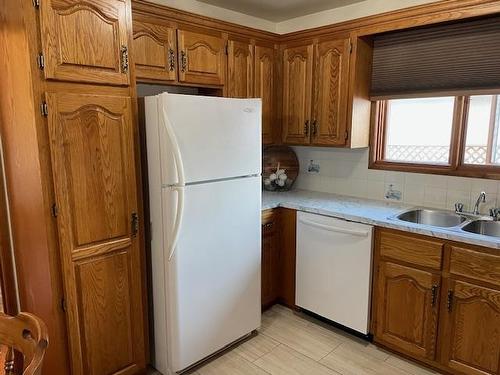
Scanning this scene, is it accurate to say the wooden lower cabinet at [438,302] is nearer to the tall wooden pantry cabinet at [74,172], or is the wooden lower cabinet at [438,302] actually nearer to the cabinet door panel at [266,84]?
the cabinet door panel at [266,84]

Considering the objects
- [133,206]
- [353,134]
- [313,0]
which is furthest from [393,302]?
[313,0]

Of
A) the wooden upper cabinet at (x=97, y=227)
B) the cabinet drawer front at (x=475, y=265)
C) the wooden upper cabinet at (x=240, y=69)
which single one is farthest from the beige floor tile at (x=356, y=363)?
the wooden upper cabinet at (x=240, y=69)

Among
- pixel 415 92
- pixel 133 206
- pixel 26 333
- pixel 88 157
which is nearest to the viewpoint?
pixel 26 333

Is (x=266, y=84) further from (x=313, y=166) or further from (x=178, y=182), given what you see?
(x=178, y=182)

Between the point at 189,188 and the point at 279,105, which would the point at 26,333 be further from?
the point at 279,105

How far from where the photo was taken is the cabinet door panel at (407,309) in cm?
220

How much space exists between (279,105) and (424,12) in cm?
126

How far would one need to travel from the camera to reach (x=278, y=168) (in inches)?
129

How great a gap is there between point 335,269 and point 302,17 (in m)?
2.19

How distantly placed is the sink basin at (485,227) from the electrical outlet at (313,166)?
1323 millimetres

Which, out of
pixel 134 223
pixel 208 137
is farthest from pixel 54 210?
pixel 208 137

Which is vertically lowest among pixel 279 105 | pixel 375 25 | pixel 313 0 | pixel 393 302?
pixel 393 302

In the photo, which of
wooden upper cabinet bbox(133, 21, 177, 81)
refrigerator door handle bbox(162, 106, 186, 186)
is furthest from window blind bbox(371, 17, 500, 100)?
refrigerator door handle bbox(162, 106, 186, 186)

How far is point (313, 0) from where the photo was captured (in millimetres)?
2814
